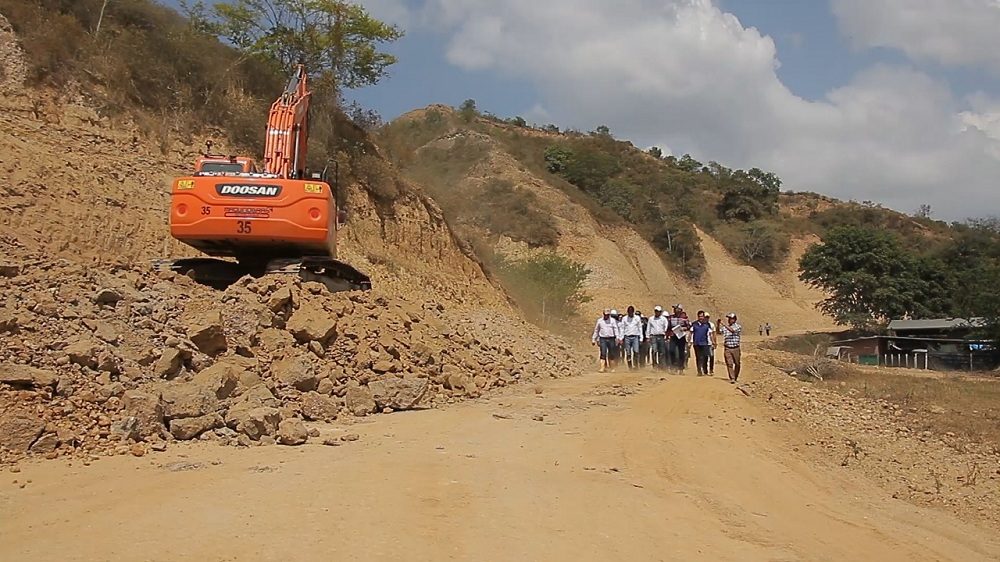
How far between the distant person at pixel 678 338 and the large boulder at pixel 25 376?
1276 centimetres

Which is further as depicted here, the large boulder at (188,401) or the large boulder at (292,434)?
the large boulder at (292,434)

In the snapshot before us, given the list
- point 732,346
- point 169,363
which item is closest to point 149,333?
point 169,363

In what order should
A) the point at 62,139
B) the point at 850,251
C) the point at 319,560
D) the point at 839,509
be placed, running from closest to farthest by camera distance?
1. the point at 319,560
2. the point at 839,509
3. the point at 62,139
4. the point at 850,251

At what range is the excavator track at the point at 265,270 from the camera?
12977 millimetres

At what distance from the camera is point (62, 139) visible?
1789cm

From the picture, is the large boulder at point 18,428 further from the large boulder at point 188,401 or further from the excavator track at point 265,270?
the excavator track at point 265,270

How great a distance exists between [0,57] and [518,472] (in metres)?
16.9

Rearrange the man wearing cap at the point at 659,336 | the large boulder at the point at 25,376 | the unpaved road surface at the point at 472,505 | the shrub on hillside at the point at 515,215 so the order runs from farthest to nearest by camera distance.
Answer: the shrub on hillside at the point at 515,215
the man wearing cap at the point at 659,336
the large boulder at the point at 25,376
the unpaved road surface at the point at 472,505

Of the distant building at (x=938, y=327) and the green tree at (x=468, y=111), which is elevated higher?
the green tree at (x=468, y=111)

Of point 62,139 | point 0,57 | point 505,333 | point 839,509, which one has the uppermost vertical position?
point 0,57

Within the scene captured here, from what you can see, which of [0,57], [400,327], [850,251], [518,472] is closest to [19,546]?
[518,472]

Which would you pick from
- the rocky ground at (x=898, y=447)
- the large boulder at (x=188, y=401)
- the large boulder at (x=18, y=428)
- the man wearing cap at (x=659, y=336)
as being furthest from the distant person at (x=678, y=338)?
the large boulder at (x=18, y=428)

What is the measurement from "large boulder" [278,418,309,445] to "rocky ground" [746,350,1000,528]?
214 inches

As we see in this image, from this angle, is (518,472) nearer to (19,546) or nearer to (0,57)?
(19,546)
